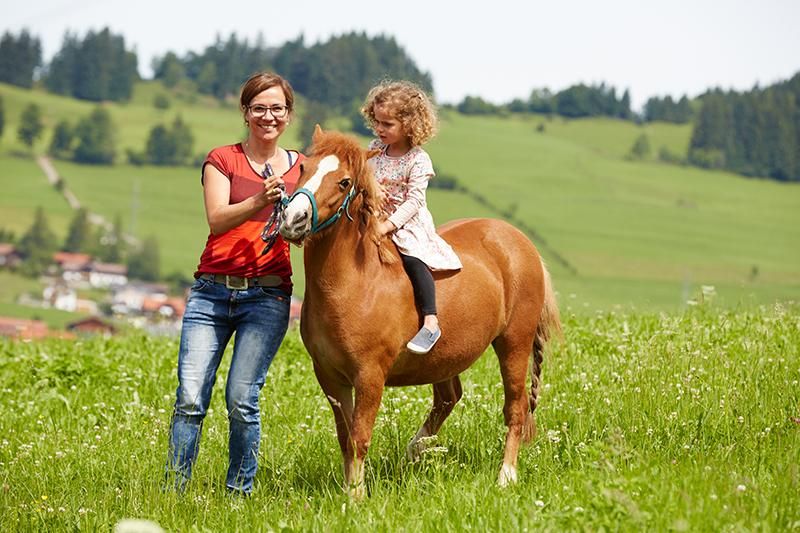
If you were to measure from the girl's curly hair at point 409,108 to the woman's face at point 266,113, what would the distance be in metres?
0.69

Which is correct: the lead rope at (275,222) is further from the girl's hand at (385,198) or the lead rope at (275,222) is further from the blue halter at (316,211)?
the girl's hand at (385,198)

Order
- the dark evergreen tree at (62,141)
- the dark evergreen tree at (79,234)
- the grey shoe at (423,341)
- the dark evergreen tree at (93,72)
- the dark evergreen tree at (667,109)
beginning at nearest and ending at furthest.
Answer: the grey shoe at (423,341) < the dark evergreen tree at (79,234) < the dark evergreen tree at (62,141) < the dark evergreen tree at (93,72) < the dark evergreen tree at (667,109)

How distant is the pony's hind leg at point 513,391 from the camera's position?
6.84 meters

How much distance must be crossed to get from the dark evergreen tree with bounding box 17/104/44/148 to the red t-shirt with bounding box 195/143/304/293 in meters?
139

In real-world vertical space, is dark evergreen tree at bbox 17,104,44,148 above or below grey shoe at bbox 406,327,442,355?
below

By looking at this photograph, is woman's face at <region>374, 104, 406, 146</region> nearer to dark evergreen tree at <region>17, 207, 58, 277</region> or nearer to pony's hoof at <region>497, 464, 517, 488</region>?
pony's hoof at <region>497, 464, 517, 488</region>

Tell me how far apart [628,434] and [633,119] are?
174938 millimetres

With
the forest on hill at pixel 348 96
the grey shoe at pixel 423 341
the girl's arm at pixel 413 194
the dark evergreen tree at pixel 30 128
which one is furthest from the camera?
the forest on hill at pixel 348 96

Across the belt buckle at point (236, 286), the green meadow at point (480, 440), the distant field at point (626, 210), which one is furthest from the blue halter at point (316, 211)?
the distant field at point (626, 210)

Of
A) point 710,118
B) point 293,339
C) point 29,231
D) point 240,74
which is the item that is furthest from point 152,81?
point 293,339

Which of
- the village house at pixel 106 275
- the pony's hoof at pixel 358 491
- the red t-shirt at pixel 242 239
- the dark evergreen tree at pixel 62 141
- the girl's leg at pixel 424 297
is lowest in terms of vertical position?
the village house at pixel 106 275

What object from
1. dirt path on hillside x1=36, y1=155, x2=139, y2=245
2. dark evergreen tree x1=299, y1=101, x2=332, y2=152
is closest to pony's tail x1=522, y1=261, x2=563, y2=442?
dirt path on hillside x1=36, y1=155, x2=139, y2=245

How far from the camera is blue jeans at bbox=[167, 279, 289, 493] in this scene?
19.7 feet

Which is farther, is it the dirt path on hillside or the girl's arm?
the dirt path on hillside
